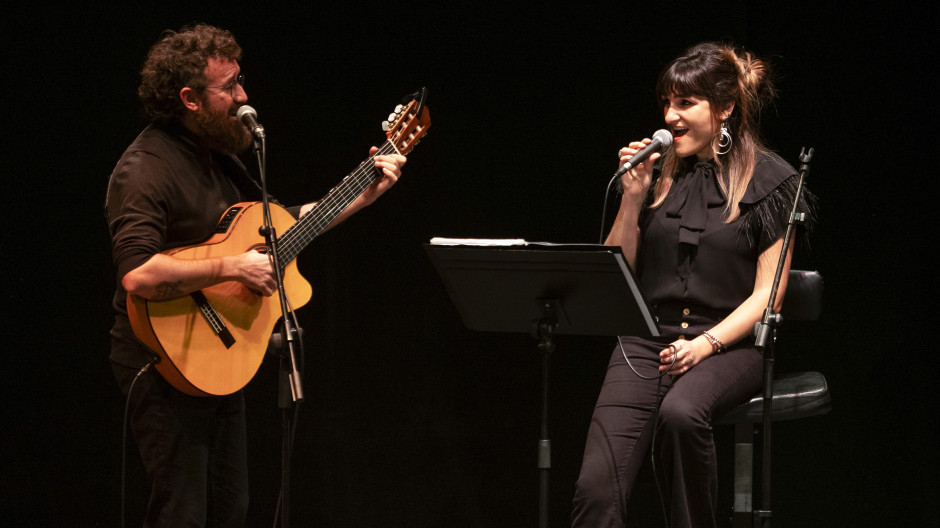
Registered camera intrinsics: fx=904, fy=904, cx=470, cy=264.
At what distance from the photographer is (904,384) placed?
3.69 m

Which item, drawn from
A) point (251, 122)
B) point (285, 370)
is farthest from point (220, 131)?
point (285, 370)

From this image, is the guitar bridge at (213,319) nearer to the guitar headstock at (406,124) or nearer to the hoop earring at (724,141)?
the guitar headstock at (406,124)

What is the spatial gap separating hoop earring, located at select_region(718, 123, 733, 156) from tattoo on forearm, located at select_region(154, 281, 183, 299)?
69.3 inches

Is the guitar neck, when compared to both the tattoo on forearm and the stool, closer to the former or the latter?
the tattoo on forearm

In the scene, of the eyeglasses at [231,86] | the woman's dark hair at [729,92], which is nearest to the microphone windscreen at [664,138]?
the woman's dark hair at [729,92]

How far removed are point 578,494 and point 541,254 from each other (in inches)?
30.6

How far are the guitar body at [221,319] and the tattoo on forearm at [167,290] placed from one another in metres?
0.03

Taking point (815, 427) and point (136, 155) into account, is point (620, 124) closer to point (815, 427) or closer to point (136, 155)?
point (815, 427)

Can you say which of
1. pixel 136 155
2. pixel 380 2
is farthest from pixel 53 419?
pixel 380 2

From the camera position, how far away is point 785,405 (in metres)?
2.82

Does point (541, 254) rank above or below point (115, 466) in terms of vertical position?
above

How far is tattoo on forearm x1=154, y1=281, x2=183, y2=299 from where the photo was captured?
8.60 ft

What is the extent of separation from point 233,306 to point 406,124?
87 cm

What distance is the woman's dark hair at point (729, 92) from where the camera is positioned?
2887mm
